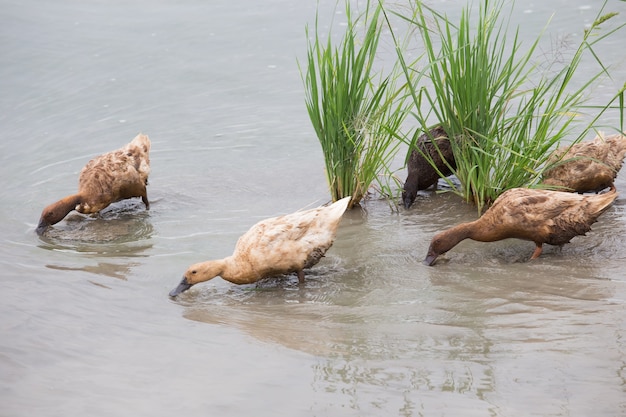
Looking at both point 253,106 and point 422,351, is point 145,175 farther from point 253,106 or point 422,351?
point 422,351

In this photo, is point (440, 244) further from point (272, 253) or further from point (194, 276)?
point (194, 276)

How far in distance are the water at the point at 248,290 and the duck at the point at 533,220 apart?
139 mm

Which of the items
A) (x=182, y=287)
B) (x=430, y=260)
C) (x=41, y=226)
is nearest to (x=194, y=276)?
(x=182, y=287)

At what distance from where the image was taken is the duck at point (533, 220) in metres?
5.85

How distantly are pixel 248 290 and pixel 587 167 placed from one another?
2.96 m

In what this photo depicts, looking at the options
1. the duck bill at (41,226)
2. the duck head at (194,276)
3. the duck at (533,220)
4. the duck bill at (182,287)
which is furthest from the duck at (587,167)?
the duck bill at (41,226)

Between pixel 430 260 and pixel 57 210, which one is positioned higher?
pixel 57 210

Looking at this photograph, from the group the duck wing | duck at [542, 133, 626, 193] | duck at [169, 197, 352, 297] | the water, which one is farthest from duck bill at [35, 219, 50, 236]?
duck at [542, 133, 626, 193]

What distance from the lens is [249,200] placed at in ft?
25.3

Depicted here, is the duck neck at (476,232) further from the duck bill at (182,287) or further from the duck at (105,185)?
the duck at (105,185)

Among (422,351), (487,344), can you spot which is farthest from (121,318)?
(487,344)

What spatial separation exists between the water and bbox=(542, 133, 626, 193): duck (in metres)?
0.28

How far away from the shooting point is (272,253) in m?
5.71

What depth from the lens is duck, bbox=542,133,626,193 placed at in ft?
22.3
